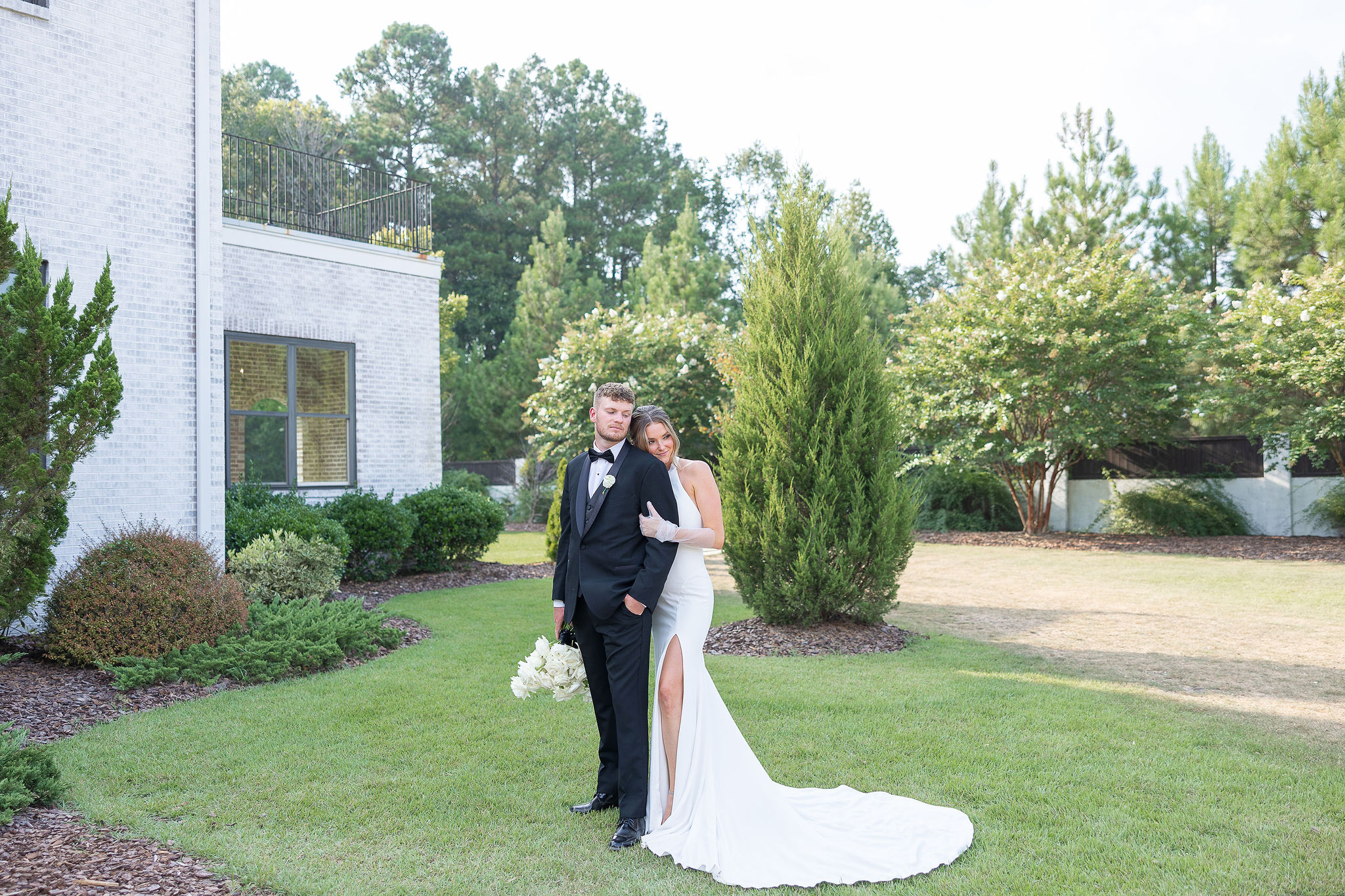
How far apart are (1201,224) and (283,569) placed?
2400cm

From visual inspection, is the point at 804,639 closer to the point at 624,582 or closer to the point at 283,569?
the point at 624,582

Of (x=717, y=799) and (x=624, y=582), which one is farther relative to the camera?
(x=624, y=582)

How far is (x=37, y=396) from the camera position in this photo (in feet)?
17.6

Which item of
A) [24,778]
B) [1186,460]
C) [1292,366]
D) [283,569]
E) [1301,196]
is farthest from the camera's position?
[1301,196]

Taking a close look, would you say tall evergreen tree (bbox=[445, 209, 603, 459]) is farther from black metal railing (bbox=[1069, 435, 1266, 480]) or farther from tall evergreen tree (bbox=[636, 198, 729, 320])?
black metal railing (bbox=[1069, 435, 1266, 480])

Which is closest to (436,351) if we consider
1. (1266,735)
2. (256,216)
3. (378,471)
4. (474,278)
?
(378,471)

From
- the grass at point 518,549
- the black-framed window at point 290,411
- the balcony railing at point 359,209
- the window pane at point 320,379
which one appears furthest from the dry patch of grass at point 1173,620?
the balcony railing at point 359,209

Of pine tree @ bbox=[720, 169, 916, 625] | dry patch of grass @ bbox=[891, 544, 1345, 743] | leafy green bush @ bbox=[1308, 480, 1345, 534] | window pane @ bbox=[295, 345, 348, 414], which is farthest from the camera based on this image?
leafy green bush @ bbox=[1308, 480, 1345, 534]

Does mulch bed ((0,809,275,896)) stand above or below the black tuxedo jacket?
below

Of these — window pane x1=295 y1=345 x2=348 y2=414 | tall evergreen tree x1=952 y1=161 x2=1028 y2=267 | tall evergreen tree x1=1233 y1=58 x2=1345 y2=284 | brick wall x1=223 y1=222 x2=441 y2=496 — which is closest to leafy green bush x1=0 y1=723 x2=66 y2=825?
brick wall x1=223 y1=222 x2=441 y2=496

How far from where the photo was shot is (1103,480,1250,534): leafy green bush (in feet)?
Answer: 57.5

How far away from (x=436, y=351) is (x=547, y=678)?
10085mm

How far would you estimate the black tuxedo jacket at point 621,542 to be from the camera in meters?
Result: 3.74

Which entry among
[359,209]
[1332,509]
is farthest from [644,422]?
[1332,509]
